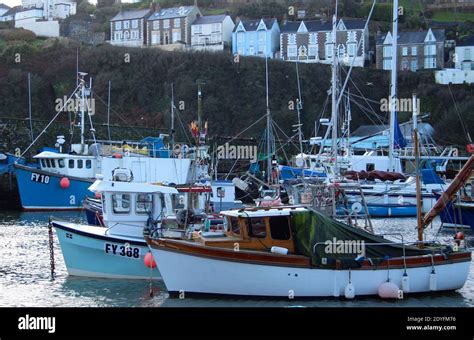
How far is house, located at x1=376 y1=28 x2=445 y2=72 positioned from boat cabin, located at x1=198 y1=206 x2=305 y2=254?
214 feet

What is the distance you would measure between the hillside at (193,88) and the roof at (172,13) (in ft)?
51.0

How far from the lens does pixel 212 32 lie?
282 feet

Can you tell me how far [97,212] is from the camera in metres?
23.1

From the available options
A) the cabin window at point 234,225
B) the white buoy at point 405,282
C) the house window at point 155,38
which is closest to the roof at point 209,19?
the house window at point 155,38

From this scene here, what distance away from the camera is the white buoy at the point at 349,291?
15.1 meters

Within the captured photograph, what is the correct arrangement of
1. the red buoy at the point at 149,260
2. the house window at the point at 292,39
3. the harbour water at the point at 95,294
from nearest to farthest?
1. the harbour water at the point at 95,294
2. the red buoy at the point at 149,260
3. the house window at the point at 292,39

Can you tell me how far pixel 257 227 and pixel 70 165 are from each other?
26.6 metres

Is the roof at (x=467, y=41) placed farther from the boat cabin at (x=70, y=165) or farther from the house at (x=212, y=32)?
the boat cabin at (x=70, y=165)

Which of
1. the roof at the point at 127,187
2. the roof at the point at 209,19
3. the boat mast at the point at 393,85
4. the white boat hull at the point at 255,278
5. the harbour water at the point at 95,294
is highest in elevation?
the roof at the point at 209,19

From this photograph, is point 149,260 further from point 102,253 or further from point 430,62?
point 430,62

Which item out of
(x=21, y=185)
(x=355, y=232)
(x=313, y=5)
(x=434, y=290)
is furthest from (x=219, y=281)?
(x=313, y=5)

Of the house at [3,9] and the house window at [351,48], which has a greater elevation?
the house at [3,9]

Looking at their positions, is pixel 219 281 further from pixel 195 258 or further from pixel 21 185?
pixel 21 185

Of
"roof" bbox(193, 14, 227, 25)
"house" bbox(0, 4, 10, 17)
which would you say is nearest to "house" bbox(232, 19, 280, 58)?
"roof" bbox(193, 14, 227, 25)
